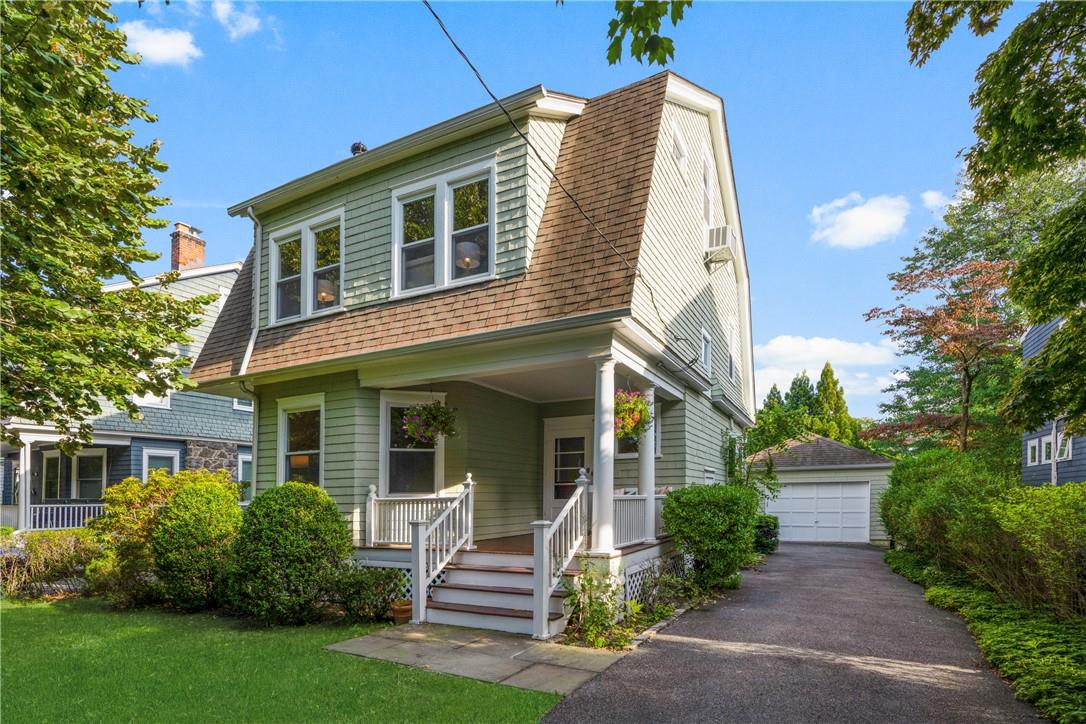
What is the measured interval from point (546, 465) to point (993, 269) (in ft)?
49.3

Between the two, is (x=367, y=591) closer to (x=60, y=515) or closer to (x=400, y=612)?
(x=400, y=612)

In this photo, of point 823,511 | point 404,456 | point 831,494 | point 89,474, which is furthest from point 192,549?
point 831,494

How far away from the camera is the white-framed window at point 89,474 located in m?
17.1

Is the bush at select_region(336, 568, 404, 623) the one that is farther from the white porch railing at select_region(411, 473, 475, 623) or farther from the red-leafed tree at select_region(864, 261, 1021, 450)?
the red-leafed tree at select_region(864, 261, 1021, 450)

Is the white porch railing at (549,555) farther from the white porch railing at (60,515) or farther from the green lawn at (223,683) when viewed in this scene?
the white porch railing at (60,515)

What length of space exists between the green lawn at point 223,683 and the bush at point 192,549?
902 mm

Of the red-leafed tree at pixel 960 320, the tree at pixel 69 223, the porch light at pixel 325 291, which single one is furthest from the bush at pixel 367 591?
the red-leafed tree at pixel 960 320

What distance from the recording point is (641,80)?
945 centimetres

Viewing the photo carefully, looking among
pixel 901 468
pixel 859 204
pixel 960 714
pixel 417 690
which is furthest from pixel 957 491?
pixel 859 204

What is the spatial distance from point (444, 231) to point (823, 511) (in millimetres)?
16877

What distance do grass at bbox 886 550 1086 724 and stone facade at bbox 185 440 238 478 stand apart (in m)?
17.2

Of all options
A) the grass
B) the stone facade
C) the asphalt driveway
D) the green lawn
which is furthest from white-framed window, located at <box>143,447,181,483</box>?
the grass

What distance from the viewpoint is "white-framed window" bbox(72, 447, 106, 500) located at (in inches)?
673

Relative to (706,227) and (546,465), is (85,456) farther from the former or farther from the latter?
(706,227)
